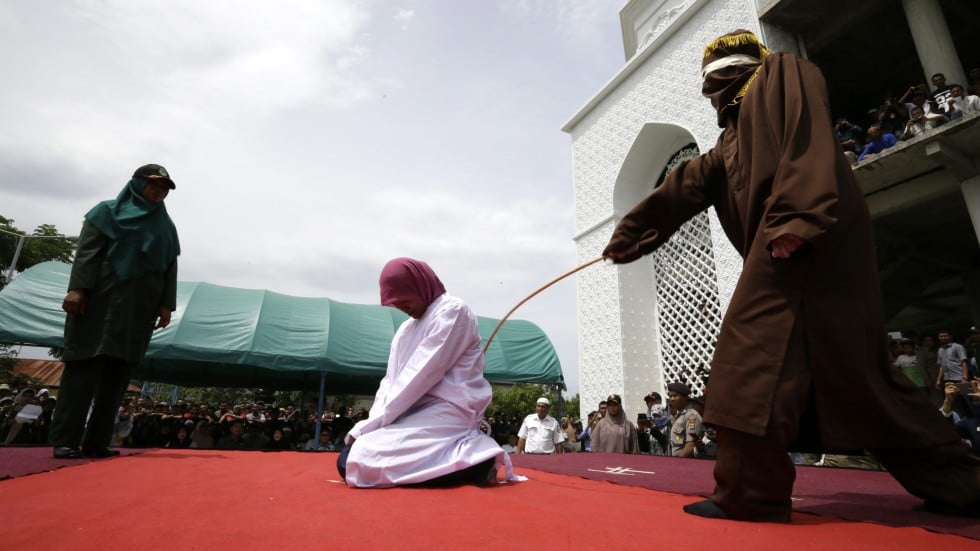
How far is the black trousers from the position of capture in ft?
7.89

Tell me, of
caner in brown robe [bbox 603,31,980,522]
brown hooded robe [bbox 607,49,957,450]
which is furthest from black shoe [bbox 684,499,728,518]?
brown hooded robe [bbox 607,49,957,450]

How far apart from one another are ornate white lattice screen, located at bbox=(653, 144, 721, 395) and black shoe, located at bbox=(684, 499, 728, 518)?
5303 millimetres

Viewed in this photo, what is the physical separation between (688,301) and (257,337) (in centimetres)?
643

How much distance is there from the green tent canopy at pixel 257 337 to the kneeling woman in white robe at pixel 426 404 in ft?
22.0

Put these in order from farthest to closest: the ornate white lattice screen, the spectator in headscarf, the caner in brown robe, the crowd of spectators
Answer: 1. the ornate white lattice screen
2. the spectator in headscarf
3. the crowd of spectators
4. the caner in brown robe

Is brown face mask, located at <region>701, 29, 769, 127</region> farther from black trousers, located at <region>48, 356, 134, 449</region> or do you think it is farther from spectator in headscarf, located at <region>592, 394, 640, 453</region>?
spectator in headscarf, located at <region>592, 394, 640, 453</region>

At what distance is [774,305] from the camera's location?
130 centimetres

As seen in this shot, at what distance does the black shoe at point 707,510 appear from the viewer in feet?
4.15

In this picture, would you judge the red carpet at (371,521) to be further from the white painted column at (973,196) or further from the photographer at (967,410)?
the white painted column at (973,196)

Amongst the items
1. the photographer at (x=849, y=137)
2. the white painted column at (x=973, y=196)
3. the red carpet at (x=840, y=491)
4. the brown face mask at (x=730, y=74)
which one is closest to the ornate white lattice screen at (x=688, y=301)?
the photographer at (x=849, y=137)

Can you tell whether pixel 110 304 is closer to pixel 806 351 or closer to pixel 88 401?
pixel 88 401

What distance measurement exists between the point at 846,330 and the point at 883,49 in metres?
6.98

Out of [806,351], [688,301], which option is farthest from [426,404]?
[688,301]

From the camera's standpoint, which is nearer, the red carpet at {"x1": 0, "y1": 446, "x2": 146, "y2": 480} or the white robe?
the white robe
